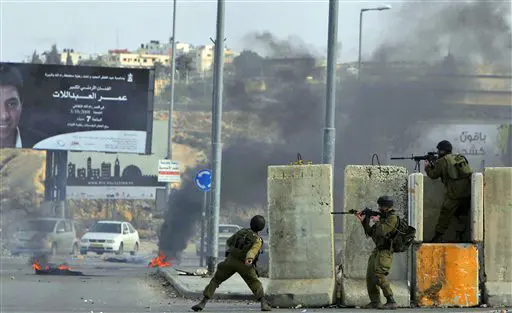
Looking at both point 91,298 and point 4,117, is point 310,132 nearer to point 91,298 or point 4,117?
point 4,117

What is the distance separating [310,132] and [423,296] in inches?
1198

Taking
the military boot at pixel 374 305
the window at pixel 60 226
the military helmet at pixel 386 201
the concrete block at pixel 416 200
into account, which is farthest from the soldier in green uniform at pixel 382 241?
the window at pixel 60 226

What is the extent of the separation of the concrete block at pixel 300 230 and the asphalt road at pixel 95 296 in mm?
409

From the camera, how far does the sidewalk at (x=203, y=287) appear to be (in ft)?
55.2

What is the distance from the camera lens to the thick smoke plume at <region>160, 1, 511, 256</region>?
3959 cm

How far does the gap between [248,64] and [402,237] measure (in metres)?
29.8

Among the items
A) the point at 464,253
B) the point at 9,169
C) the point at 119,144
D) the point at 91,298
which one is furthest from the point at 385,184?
the point at 9,169

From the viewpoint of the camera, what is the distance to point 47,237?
3662 cm

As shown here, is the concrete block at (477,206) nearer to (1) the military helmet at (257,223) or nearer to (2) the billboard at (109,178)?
(1) the military helmet at (257,223)

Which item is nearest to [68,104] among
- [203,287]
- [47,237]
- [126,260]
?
[47,237]

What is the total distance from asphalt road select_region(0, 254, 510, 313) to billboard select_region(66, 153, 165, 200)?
89.8 ft

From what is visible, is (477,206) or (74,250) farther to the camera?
(74,250)

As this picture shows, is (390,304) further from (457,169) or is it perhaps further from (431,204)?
(431,204)

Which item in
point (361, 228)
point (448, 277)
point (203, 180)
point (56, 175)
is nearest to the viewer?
point (448, 277)
